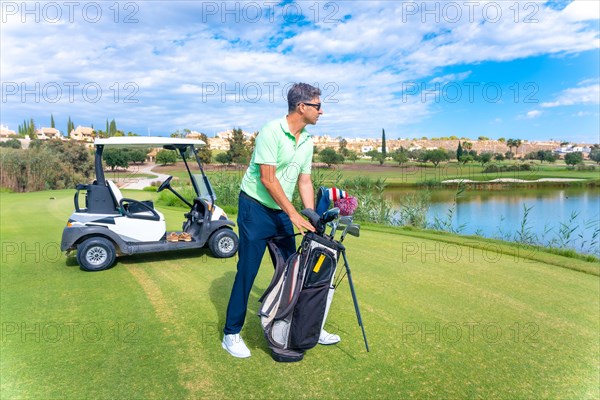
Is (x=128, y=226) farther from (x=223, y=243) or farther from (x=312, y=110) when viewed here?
(x=312, y=110)

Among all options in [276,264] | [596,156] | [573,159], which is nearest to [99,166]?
[276,264]

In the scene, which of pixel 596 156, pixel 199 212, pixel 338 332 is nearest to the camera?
pixel 338 332

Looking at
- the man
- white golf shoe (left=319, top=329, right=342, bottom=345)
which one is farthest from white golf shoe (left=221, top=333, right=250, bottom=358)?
white golf shoe (left=319, top=329, right=342, bottom=345)

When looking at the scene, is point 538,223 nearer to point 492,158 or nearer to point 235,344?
point 235,344

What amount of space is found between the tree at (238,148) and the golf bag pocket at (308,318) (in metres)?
13.3

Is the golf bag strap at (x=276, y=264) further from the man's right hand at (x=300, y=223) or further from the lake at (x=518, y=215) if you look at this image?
the lake at (x=518, y=215)

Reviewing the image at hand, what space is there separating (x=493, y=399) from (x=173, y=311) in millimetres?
2357

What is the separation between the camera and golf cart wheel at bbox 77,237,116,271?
492 centimetres

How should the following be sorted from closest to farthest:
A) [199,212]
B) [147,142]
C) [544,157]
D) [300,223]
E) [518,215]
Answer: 1. [300,223]
2. [147,142]
3. [199,212]
4. [518,215]
5. [544,157]

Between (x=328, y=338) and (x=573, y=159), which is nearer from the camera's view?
(x=328, y=338)

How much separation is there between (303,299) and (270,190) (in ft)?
2.27

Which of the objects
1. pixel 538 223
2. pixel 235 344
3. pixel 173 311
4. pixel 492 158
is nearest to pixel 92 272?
pixel 173 311

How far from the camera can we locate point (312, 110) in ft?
8.77

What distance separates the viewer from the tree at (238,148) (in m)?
16.7
